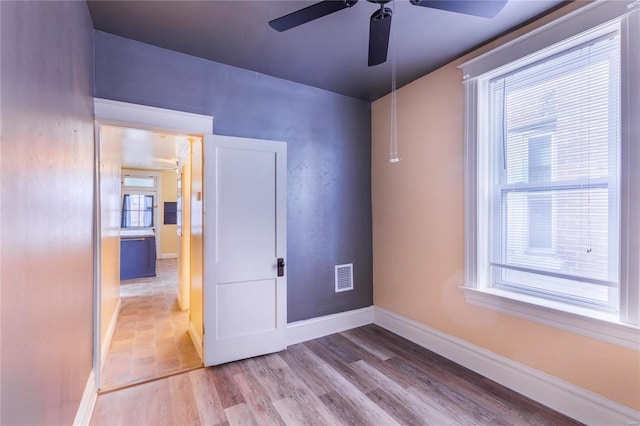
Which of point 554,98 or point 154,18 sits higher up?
point 154,18

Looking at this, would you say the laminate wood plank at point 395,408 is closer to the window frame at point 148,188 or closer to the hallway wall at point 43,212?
the hallway wall at point 43,212

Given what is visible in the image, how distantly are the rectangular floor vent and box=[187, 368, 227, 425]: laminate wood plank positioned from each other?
158 cm

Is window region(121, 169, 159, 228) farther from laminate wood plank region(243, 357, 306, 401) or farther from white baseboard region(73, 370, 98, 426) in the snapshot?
laminate wood plank region(243, 357, 306, 401)

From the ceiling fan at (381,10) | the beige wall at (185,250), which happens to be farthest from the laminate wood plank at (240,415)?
the ceiling fan at (381,10)

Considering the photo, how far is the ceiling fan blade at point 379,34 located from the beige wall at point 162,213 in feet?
27.6

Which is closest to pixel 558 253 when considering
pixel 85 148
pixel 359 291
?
pixel 359 291

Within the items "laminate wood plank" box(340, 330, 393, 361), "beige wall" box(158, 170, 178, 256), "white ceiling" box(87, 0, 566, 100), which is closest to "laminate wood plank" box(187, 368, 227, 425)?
"laminate wood plank" box(340, 330, 393, 361)

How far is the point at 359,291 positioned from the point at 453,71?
2.56 metres

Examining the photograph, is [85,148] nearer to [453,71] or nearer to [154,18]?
[154,18]

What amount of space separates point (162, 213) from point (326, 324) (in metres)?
7.39

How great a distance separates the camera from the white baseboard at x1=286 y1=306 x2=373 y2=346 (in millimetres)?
3119

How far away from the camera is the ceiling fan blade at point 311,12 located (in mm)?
1534

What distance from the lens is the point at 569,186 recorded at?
2033 mm

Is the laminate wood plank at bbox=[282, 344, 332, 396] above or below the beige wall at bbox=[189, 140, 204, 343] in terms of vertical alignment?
below
